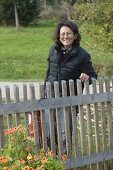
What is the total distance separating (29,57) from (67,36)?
687 inches

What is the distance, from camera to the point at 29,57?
908 inches

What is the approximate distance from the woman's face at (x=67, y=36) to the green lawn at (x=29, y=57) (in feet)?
28.1

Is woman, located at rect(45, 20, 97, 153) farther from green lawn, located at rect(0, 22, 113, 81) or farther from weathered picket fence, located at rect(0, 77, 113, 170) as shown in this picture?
green lawn, located at rect(0, 22, 113, 81)

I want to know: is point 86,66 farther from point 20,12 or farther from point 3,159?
point 20,12

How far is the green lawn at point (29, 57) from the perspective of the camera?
17808mm

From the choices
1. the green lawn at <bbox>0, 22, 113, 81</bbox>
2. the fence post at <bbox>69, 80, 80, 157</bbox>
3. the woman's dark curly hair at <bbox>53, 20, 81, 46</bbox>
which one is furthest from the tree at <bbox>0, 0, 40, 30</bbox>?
the fence post at <bbox>69, 80, 80, 157</bbox>

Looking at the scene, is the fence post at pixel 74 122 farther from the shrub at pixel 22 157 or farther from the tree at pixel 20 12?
the tree at pixel 20 12

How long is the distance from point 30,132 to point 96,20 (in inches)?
473

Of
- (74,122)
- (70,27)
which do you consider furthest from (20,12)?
(74,122)

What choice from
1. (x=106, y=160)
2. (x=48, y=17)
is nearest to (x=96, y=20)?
(x=106, y=160)

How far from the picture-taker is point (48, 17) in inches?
2083

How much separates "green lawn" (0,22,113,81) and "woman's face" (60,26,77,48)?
28.1ft

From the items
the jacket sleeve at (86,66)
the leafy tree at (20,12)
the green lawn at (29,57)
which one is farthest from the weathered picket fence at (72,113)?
the leafy tree at (20,12)

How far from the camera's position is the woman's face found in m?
5.66
